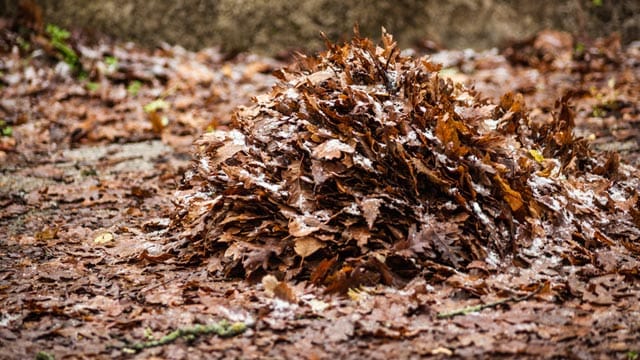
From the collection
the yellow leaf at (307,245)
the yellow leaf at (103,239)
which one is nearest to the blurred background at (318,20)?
the yellow leaf at (103,239)

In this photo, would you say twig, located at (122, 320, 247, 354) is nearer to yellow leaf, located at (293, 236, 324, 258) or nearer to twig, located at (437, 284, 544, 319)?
yellow leaf, located at (293, 236, 324, 258)

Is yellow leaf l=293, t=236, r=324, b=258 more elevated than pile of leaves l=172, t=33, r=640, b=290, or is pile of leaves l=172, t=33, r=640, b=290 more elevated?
pile of leaves l=172, t=33, r=640, b=290

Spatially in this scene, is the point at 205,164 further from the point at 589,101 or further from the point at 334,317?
the point at 589,101

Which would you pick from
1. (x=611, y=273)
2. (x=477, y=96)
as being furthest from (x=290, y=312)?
(x=477, y=96)

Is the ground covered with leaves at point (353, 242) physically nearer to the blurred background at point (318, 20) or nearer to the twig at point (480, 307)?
the twig at point (480, 307)

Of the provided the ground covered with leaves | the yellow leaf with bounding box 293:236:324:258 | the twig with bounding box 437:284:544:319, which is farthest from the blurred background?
the twig with bounding box 437:284:544:319

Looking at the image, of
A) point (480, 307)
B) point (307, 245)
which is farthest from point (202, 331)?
point (480, 307)

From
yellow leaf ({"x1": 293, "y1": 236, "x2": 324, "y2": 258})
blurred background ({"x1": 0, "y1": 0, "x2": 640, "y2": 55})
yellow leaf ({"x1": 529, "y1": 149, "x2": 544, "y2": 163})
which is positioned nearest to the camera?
yellow leaf ({"x1": 293, "y1": 236, "x2": 324, "y2": 258})
